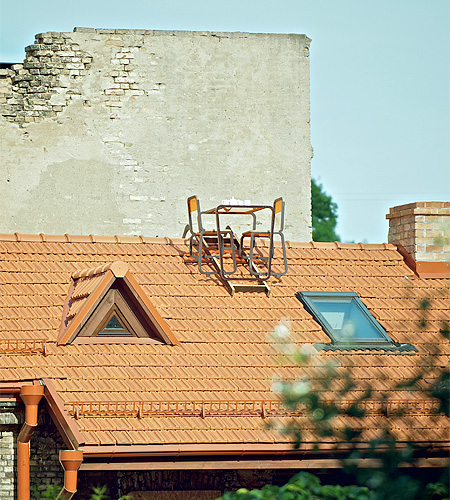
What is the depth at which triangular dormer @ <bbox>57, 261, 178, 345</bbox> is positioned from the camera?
8.37 m

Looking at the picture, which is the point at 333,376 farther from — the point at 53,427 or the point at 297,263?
the point at 297,263

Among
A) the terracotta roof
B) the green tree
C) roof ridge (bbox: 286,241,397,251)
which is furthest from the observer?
the green tree

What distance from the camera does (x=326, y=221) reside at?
148ft

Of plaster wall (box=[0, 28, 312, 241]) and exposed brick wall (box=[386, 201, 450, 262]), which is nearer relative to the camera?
exposed brick wall (box=[386, 201, 450, 262])

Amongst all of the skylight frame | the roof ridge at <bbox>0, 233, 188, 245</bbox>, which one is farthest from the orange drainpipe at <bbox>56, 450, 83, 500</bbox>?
the roof ridge at <bbox>0, 233, 188, 245</bbox>

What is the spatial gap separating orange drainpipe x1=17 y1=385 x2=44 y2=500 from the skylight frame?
3291 millimetres

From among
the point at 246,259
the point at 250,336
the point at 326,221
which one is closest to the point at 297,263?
the point at 246,259

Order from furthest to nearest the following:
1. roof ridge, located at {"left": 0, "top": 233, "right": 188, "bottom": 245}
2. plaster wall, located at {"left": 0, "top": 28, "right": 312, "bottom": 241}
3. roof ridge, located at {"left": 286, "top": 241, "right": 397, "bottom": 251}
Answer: plaster wall, located at {"left": 0, "top": 28, "right": 312, "bottom": 241} < roof ridge, located at {"left": 286, "top": 241, "right": 397, "bottom": 251} < roof ridge, located at {"left": 0, "top": 233, "right": 188, "bottom": 245}

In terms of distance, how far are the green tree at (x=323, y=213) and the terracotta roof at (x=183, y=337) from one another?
32972 mm

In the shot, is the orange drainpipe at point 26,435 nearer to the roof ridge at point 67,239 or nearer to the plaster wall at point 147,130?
the roof ridge at point 67,239

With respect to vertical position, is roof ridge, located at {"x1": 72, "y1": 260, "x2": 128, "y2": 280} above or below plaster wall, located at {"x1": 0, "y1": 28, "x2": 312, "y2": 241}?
below

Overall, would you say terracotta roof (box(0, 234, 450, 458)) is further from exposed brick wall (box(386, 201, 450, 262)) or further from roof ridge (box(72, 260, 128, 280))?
exposed brick wall (box(386, 201, 450, 262))

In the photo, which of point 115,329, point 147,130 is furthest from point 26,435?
point 147,130

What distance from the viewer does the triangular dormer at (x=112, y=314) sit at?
27.5ft
